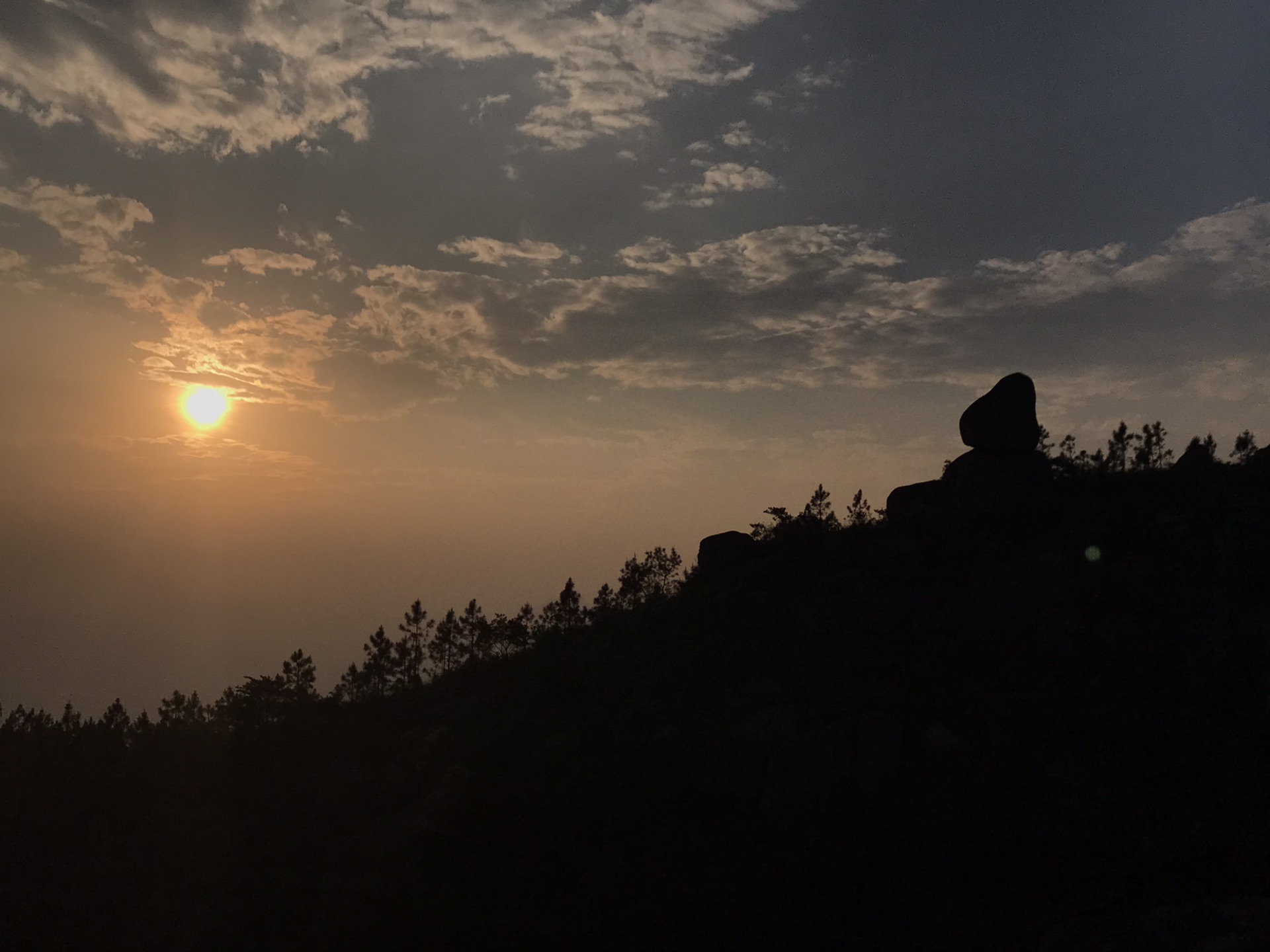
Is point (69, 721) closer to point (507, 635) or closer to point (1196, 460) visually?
point (507, 635)

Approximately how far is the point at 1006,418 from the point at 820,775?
3154 centimetres

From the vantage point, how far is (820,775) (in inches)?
1234

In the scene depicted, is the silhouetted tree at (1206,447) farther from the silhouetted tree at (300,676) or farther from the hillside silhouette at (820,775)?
the silhouetted tree at (300,676)

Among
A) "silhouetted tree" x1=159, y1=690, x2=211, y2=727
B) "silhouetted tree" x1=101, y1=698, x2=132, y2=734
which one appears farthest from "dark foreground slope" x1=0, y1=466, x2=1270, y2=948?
"silhouetted tree" x1=159, y1=690, x2=211, y2=727

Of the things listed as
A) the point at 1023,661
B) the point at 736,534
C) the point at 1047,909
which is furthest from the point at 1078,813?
the point at 736,534

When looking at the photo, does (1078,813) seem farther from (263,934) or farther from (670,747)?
(263,934)

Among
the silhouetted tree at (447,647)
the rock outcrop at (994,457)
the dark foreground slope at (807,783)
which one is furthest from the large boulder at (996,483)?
the silhouetted tree at (447,647)

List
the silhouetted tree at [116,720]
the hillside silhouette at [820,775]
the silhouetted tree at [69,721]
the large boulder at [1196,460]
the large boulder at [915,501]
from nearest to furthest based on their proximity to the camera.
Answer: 1. the hillside silhouette at [820,775]
2. the large boulder at [915,501]
3. the large boulder at [1196,460]
4. the silhouetted tree at [116,720]
5. the silhouetted tree at [69,721]

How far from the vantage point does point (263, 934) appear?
33062 mm

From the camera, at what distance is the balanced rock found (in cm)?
5206

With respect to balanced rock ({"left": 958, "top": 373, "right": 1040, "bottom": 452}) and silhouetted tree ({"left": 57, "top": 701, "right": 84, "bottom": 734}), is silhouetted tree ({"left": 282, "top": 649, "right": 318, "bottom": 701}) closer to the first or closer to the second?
silhouetted tree ({"left": 57, "top": 701, "right": 84, "bottom": 734})

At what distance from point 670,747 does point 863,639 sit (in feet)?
34.6

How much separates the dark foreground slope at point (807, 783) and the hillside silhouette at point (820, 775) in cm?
13

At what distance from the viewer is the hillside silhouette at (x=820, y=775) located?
26.4m
